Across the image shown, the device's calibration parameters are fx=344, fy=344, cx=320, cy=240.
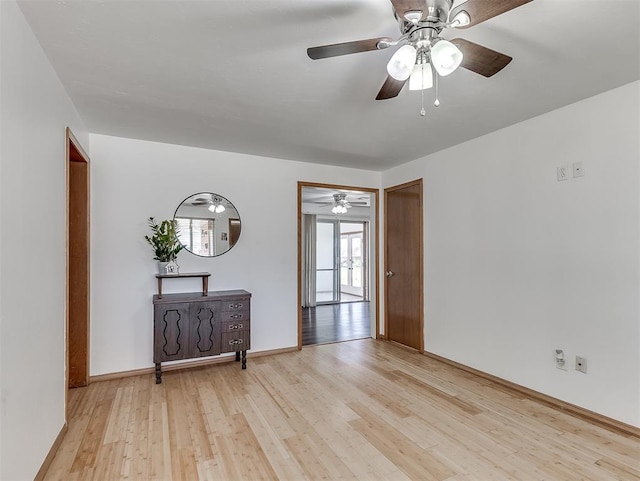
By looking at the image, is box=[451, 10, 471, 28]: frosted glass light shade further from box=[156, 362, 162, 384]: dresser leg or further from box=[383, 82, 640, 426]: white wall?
box=[156, 362, 162, 384]: dresser leg

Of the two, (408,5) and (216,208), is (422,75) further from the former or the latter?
(216,208)

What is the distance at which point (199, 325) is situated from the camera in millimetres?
3436

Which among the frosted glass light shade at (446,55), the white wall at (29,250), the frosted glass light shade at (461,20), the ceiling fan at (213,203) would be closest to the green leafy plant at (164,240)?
the ceiling fan at (213,203)

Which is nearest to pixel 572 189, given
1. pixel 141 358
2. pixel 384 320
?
pixel 384 320

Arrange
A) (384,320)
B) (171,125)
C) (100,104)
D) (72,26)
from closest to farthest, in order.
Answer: (72,26) → (100,104) → (171,125) → (384,320)

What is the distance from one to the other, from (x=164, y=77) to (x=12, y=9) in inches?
31.4

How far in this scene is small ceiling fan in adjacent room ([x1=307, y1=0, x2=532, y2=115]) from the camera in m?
1.32

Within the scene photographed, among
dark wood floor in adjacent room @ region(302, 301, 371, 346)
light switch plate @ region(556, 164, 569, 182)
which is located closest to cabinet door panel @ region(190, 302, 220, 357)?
dark wood floor in adjacent room @ region(302, 301, 371, 346)

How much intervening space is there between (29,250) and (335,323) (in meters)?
4.72

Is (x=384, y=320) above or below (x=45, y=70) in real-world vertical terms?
below

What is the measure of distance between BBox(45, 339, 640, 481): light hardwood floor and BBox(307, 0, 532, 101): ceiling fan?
2.13 metres

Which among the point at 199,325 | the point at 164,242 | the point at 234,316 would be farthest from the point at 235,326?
the point at 164,242

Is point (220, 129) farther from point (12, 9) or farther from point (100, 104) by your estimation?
point (12, 9)

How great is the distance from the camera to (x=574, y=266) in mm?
2689
